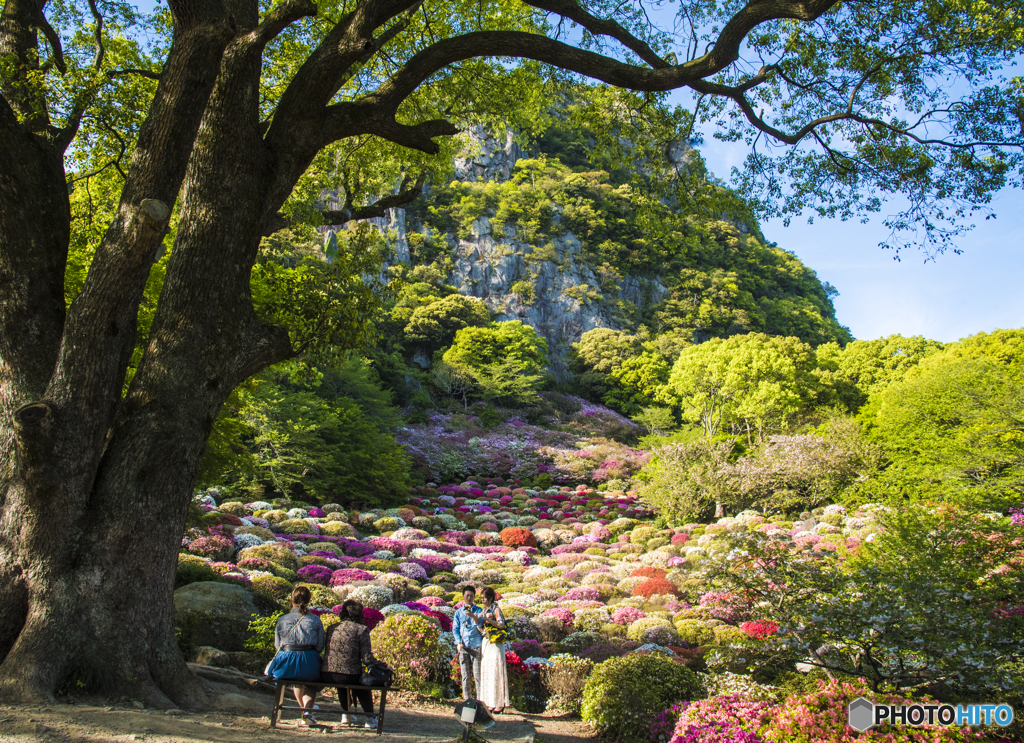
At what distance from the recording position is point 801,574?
5219mm

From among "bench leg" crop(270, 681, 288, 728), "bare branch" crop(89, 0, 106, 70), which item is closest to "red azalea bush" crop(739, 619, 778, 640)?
"bench leg" crop(270, 681, 288, 728)

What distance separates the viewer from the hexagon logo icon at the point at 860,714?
4032 mm

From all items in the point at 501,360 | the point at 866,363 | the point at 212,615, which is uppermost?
the point at 866,363

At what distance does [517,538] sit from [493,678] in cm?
1277

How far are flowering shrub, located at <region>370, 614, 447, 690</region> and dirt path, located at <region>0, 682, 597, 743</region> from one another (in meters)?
0.45

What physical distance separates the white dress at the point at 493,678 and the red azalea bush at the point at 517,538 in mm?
12472

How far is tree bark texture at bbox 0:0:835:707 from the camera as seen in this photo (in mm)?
3582

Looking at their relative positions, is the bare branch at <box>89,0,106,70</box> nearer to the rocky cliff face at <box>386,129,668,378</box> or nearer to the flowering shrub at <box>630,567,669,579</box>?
the flowering shrub at <box>630,567,669,579</box>

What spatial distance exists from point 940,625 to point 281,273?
322 inches

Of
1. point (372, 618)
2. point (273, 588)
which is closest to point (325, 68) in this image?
point (372, 618)

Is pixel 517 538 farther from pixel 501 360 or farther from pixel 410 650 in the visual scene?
pixel 501 360

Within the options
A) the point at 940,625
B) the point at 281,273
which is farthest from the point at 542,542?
the point at 940,625

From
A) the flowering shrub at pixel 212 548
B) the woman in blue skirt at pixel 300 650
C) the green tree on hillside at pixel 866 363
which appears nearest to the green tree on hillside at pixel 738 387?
the green tree on hillside at pixel 866 363

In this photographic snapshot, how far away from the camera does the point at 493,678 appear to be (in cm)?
538
